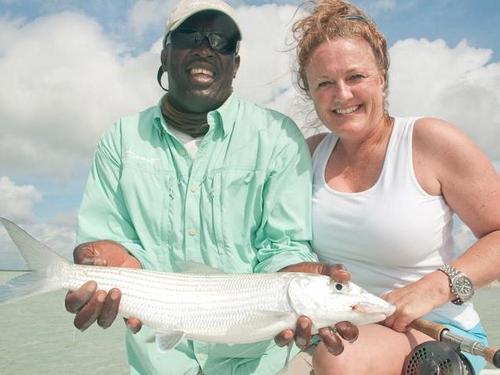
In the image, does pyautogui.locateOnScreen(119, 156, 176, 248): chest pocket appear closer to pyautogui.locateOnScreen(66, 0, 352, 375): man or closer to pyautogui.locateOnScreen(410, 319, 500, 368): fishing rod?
pyautogui.locateOnScreen(66, 0, 352, 375): man

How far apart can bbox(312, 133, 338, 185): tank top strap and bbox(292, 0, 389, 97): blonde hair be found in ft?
1.82

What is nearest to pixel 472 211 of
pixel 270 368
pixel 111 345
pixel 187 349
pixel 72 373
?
pixel 270 368

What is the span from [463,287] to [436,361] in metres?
0.60

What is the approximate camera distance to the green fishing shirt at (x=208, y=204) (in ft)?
13.4

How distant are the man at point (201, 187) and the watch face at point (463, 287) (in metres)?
1.06

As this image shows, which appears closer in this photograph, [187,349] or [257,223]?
[187,349]

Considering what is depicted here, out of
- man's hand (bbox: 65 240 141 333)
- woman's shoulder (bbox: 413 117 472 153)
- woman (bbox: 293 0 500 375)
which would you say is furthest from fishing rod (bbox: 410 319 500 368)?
man's hand (bbox: 65 240 141 333)

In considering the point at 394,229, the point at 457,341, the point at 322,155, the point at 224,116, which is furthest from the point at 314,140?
the point at 457,341

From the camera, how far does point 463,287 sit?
12.0ft

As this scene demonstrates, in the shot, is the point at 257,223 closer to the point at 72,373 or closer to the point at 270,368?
the point at 270,368

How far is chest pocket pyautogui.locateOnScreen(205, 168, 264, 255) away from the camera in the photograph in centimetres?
427

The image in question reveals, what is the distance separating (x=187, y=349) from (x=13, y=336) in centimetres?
1038

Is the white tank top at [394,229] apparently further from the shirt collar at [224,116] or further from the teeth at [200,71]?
the teeth at [200,71]

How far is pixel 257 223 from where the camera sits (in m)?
4.38
